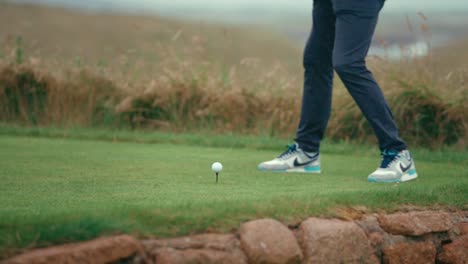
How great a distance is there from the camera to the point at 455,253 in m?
3.47

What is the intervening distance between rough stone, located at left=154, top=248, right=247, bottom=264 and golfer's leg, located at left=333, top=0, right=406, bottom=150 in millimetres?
1813

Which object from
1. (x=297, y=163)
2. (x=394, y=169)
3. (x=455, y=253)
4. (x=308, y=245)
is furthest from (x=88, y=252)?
(x=297, y=163)

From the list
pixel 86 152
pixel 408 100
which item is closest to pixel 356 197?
pixel 86 152

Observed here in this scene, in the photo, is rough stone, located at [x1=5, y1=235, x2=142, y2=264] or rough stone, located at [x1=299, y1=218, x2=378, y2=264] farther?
rough stone, located at [x1=299, y1=218, x2=378, y2=264]

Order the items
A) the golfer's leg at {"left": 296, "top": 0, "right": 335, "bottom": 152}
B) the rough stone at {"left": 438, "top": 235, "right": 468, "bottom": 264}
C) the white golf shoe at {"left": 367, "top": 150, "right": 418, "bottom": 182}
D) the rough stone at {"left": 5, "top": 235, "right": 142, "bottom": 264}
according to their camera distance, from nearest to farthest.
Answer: the rough stone at {"left": 5, "top": 235, "right": 142, "bottom": 264} → the rough stone at {"left": 438, "top": 235, "right": 468, "bottom": 264} → the white golf shoe at {"left": 367, "top": 150, "right": 418, "bottom": 182} → the golfer's leg at {"left": 296, "top": 0, "right": 335, "bottom": 152}

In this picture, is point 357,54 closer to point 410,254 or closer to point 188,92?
point 410,254

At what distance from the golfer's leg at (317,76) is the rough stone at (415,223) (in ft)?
4.63

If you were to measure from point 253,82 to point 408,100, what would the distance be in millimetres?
2114

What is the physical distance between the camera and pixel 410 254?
3.32 meters

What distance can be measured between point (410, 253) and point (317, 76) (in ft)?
5.74

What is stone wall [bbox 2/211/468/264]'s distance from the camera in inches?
98.4

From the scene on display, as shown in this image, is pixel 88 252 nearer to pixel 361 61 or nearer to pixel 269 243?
pixel 269 243

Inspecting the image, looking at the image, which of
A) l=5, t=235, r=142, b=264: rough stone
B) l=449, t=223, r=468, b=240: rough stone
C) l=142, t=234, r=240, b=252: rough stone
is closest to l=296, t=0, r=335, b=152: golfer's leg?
l=449, t=223, r=468, b=240: rough stone

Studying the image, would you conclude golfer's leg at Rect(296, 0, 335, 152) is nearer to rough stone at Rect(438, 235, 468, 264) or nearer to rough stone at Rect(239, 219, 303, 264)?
rough stone at Rect(438, 235, 468, 264)
